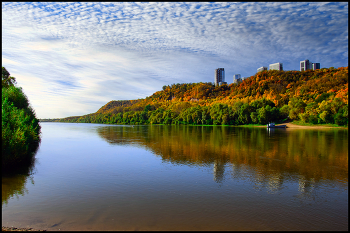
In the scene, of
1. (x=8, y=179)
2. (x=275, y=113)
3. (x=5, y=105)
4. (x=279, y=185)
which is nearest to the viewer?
(x=279, y=185)

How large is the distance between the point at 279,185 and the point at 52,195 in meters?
11.0

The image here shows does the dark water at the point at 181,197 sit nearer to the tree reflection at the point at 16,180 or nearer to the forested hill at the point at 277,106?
the tree reflection at the point at 16,180

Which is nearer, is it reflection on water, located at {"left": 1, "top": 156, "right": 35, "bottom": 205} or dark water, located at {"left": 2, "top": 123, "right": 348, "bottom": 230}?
dark water, located at {"left": 2, "top": 123, "right": 348, "bottom": 230}

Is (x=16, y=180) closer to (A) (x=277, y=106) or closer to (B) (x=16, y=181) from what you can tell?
(B) (x=16, y=181)

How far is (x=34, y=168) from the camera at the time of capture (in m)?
15.4

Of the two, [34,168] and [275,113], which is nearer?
[34,168]

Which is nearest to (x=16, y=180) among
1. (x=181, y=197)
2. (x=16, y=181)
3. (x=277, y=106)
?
(x=16, y=181)

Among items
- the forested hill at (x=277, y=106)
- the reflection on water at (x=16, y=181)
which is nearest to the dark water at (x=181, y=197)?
the reflection on water at (x=16, y=181)

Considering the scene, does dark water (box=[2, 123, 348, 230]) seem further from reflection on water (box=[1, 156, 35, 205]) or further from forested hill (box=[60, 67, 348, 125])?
forested hill (box=[60, 67, 348, 125])

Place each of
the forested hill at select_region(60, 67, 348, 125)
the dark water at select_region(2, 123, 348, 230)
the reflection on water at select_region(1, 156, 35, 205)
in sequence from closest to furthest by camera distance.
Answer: the dark water at select_region(2, 123, 348, 230) < the reflection on water at select_region(1, 156, 35, 205) < the forested hill at select_region(60, 67, 348, 125)

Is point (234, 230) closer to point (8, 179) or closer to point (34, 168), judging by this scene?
point (8, 179)

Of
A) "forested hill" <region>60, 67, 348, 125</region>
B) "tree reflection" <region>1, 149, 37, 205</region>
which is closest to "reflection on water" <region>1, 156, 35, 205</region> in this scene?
"tree reflection" <region>1, 149, 37, 205</region>

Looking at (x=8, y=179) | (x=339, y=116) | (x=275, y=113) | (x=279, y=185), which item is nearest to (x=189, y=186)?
(x=279, y=185)

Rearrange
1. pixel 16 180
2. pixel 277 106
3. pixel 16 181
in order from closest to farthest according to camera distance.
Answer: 1. pixel 16 181
2. pixel 16 180
3. pixel 277 106
